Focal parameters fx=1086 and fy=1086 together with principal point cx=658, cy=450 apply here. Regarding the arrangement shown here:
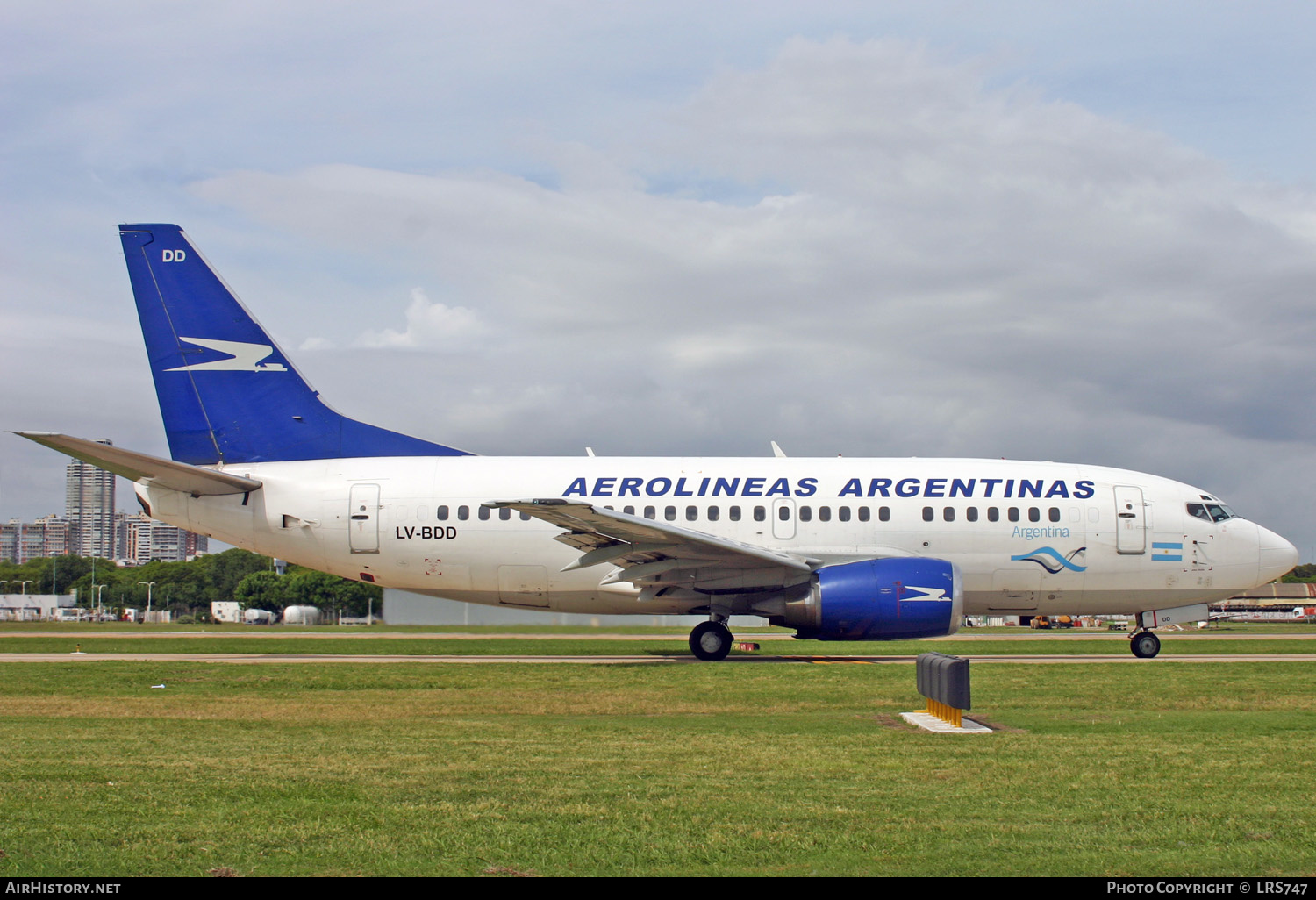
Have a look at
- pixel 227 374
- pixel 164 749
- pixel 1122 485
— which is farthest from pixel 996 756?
pixel 227 374

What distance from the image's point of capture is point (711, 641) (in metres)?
20.2

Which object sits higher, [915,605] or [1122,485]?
[1122,485]

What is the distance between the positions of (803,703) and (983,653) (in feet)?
39.8

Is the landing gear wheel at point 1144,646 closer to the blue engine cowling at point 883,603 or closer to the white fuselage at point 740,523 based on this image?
the white fuselage at point 740,523

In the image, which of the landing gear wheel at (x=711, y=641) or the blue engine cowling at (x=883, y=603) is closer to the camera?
the blue engine cowling at (x=883, y=603)

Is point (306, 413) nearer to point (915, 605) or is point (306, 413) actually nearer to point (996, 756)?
point (915, 605)

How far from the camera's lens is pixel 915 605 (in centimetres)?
1859

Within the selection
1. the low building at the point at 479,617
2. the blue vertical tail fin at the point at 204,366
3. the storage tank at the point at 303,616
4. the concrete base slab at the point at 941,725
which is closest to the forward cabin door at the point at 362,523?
the blue vertical tail fin at the point at 204,366

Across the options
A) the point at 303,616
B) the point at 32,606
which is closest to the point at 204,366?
the point at 303,616

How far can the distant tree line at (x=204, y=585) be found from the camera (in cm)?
8869

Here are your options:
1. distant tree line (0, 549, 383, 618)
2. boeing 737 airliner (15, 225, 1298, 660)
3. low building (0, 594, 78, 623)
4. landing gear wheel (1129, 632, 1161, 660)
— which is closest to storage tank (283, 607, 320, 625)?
distant tree line (0, 549, 383, 618)

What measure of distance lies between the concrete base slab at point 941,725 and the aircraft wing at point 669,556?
271 inches

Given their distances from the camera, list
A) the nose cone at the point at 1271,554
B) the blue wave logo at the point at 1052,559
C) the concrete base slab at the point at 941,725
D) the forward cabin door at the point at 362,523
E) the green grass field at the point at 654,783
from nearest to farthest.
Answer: the green grass field at the point at 654,783, the concrete base slab at the point at 941,725, the forward cabin door at the point at 362,523, the blue wave logo at the point at 1052,559, the nose cone at the point at 1271,554

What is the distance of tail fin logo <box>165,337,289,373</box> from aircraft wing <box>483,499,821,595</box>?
22.3 ft
